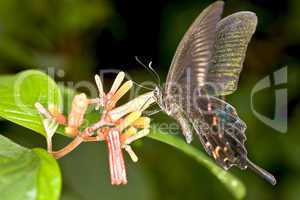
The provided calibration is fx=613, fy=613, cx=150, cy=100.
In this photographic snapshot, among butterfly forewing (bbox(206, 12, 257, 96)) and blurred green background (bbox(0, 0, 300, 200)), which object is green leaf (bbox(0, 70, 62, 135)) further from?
blurred green background (bbox(0, 0, 300, 200))

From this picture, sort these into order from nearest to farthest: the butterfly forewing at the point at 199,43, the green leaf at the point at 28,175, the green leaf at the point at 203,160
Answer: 1. the green leaf at the point at 28,175
2. the butterfly forewing at the point at 199,43
3. the green leaf at the point at 203,160

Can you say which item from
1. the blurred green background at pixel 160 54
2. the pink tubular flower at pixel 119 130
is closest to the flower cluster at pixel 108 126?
the pink tubular flower at pixel 119 130

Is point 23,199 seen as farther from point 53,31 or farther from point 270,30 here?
point 270,30

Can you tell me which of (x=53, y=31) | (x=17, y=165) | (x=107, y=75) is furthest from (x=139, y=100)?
(x=53, y=31)

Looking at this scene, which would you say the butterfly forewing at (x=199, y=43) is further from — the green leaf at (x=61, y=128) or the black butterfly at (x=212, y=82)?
the green leaf at (x=61, y=128)

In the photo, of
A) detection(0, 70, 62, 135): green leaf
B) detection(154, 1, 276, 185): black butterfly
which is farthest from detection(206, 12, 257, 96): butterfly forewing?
detection(0, 70, 62, 135): green leaf

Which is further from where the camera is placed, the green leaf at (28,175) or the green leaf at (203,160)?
the green leaf at (203,160)

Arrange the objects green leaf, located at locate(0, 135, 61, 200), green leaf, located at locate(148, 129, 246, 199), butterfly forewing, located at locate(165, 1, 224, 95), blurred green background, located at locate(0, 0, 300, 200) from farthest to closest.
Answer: blurred green background, located at locate(0, 0, 300, 200), green leaf, located at locate(148, 129, 246, 199), butterfly forewing, located at locate(165, 1, 224, 95), green leaf, located at locate(0, 135, 61, 200)

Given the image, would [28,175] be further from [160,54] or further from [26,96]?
[160,54]
